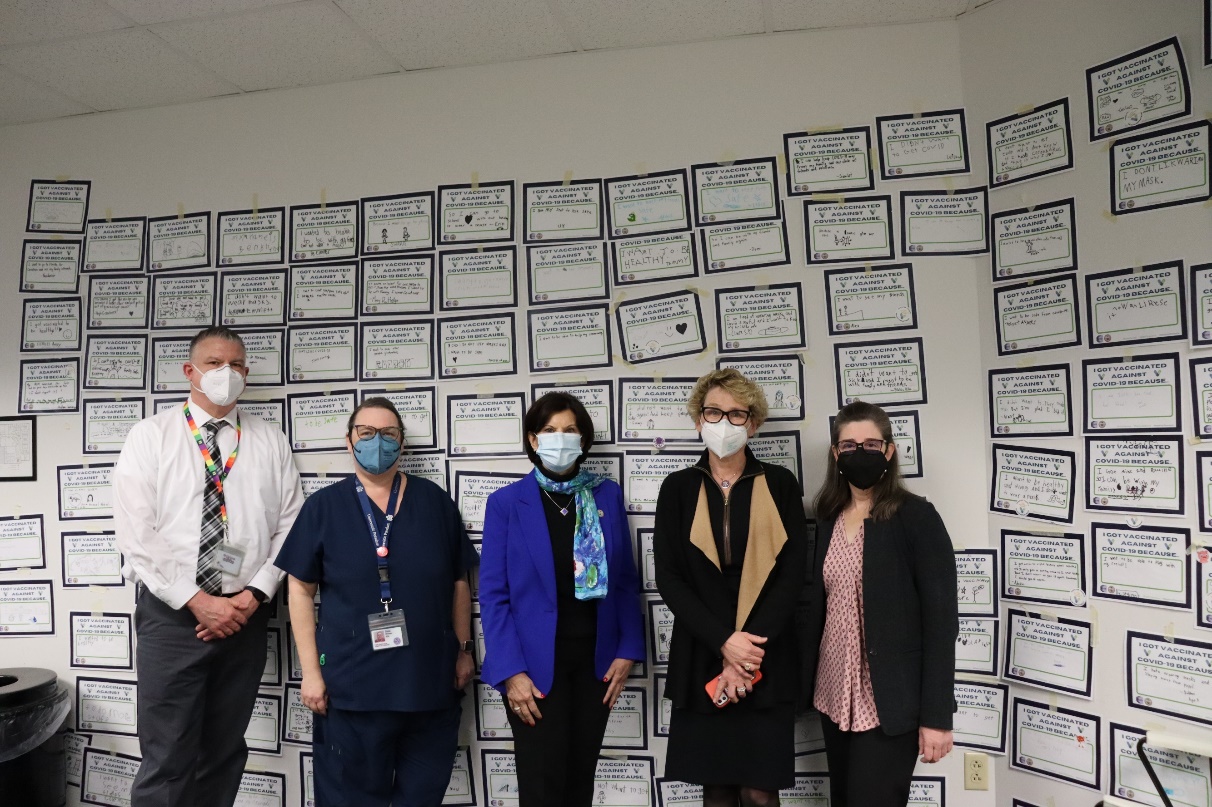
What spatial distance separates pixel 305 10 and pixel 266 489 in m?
1.68

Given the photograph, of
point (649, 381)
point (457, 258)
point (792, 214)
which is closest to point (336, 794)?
point (649, 381)

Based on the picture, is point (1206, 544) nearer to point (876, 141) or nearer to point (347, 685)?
point (876, 141)

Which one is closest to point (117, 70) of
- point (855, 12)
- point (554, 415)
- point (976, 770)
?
point (554, 415)

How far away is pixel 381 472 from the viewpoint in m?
2.67

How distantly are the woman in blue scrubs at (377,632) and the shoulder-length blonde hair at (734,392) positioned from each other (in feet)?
3.21

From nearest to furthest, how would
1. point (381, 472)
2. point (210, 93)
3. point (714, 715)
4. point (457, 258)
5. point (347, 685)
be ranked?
point (714, 715)
point (347, 685)
point (381, 472)
point (457, 258)
point (210, 93)

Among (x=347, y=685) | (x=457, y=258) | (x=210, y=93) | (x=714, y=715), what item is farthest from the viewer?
(x=210, y=93)

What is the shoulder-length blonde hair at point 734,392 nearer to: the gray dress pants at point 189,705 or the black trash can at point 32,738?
the gray dress pants at point 189,705

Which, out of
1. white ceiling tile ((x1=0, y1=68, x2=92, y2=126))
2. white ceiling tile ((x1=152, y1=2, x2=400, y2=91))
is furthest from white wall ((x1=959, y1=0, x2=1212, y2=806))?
white ceiling tile ((x1=0, y1=68, x2=92, y2=126))

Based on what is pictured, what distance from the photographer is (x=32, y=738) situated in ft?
9.34

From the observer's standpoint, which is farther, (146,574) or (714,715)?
(146,574)

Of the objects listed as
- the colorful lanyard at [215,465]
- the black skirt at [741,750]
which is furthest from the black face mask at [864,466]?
the colorful lanyard at [215,465]

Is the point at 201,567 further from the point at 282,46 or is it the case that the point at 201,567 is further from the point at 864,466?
the point at 864,466

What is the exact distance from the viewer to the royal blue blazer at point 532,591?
2402mm
